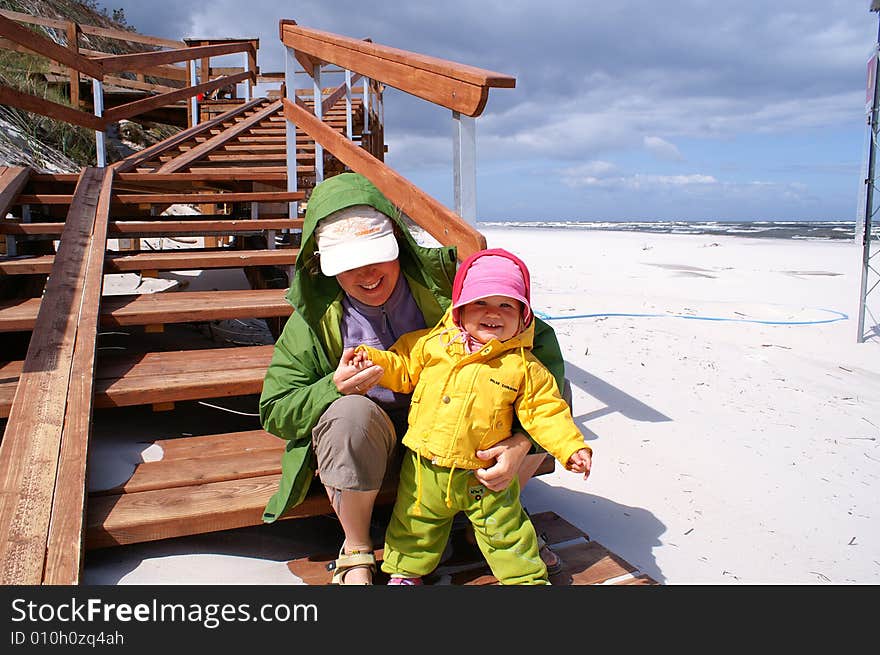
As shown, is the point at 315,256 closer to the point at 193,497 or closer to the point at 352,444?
the point at 352,444

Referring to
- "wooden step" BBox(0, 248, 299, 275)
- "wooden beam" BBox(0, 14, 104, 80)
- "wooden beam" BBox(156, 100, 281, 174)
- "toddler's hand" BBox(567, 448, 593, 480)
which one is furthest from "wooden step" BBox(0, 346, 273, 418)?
"wooden beam" BBox(0, 14, 104, 80)

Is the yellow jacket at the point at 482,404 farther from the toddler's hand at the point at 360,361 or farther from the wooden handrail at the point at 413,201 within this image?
the wooden handrail at the point at 413,201

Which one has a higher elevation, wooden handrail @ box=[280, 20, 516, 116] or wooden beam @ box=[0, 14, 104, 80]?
wooden beam @ box=[0, 14, 104, 80]

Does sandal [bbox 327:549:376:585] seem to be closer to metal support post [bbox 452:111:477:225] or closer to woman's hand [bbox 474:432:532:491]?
woman's hand [bbox 474:432:532:491]

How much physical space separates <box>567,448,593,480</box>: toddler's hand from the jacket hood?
712mm

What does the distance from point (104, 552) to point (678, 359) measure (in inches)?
156

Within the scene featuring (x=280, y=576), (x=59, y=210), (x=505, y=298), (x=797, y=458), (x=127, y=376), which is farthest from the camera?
(x=59, y=210)

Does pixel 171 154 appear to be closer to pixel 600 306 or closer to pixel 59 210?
pixel 59 210

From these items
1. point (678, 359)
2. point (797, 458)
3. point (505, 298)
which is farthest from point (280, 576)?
point (678, 359)

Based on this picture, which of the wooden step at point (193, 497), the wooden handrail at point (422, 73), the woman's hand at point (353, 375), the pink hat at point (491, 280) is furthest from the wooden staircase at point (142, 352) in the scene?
the wooden handrail at point (422, 73)

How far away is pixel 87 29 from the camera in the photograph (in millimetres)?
10734

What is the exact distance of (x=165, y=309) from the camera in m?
2.98

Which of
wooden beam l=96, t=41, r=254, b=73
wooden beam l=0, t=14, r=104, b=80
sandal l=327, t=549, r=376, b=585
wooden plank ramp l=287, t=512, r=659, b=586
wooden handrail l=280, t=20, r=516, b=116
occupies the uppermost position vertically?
wooden beam l=96, t=41, r=254, b=73

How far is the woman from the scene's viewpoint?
5.78ft
